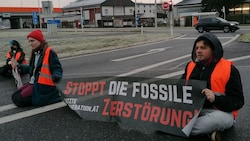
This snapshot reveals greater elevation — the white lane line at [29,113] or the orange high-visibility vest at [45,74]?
the orange high-visibility vest at [45,74]

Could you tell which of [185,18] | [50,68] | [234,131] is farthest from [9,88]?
[185,18]

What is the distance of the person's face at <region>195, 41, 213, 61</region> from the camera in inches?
152

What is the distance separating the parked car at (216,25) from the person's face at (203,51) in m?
25.9

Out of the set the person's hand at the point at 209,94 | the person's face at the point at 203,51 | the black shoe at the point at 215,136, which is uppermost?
the person's face at the point at 203,51

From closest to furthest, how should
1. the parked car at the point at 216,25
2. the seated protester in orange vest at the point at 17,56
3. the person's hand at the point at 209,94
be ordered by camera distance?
the person's hand at the point at 209,94, the seated protester in orange vest at the point at 17,56, the parked car at the point at 216,25

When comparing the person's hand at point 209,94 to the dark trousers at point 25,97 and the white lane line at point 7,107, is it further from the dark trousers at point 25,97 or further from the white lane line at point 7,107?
the white lane line at point 7,107

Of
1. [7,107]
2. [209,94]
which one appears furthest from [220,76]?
[7,107]

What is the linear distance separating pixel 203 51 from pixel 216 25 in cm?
2714

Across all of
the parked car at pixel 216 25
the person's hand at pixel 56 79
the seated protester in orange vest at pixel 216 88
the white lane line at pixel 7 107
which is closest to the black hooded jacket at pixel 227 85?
the seated protester in orange vest at pixel 216 88

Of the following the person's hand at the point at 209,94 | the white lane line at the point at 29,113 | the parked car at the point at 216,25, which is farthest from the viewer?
the parked car at the point at 216,25

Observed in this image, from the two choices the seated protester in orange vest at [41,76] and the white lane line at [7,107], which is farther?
the white lane line at [7,107]

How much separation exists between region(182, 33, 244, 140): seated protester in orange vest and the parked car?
25896 millimetres

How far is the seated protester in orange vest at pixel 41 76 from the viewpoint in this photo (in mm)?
5652

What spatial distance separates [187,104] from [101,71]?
6046 millimetres
